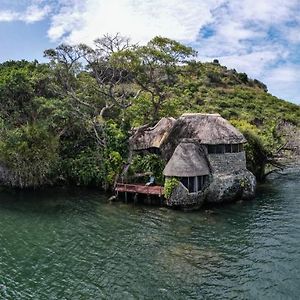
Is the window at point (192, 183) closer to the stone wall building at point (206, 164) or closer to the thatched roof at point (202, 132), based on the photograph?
the stone wall building at point (206, 164)

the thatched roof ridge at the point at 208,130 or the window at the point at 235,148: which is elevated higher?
the thatched roof ridge at the point at 208,130

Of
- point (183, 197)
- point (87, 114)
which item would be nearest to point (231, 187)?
point (183, 197)

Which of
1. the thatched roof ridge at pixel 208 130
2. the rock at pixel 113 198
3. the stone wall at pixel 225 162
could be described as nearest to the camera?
the stone wall at pixel 225 162

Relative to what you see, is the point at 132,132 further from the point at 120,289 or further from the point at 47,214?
the point at 120,289

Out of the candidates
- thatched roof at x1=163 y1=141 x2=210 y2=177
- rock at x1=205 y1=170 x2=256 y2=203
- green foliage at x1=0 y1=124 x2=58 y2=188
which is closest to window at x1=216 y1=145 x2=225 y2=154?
thatched roof at x1=163 y1=141 x2=210 y2=177

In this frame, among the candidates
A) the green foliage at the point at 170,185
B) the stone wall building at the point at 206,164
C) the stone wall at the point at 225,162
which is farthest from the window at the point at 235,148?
the green foliage at the point at 170,185

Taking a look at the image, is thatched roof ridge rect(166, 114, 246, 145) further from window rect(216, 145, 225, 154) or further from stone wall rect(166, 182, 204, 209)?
stone wall rect(166, 182, 204, 209)
